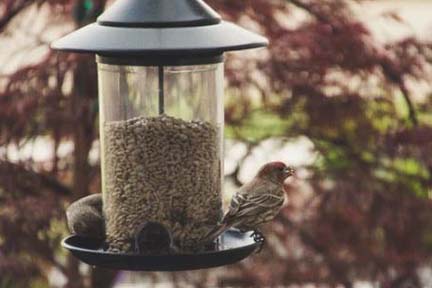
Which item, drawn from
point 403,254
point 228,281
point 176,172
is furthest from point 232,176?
point 176,172

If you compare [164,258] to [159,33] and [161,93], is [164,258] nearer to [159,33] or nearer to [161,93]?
[161,93]

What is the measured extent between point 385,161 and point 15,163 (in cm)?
151

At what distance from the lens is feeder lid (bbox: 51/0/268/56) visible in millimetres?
3227

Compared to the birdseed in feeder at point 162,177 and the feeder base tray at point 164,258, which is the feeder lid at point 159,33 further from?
the feeder base tray at point 164,258

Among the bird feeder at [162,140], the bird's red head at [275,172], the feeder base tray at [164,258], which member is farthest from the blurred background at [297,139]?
the feeder base tray at [164,258]

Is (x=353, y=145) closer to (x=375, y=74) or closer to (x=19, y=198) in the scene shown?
(x=375, y=74)

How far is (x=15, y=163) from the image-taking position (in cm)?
530

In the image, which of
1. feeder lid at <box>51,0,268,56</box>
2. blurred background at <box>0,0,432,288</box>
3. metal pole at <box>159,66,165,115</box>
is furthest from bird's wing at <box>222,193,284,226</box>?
blurred background at <box>0,0,432,288</box>

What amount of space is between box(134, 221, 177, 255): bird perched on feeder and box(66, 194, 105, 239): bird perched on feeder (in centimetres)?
28

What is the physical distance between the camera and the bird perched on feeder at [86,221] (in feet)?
12.1

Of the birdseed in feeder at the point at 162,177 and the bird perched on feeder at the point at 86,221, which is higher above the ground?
the birdseed in feeder at the point at 162,177

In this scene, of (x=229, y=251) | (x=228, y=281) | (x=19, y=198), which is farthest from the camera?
(x=228, y=281)

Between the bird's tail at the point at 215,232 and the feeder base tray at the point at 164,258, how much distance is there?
3cm

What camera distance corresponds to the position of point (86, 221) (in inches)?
147
